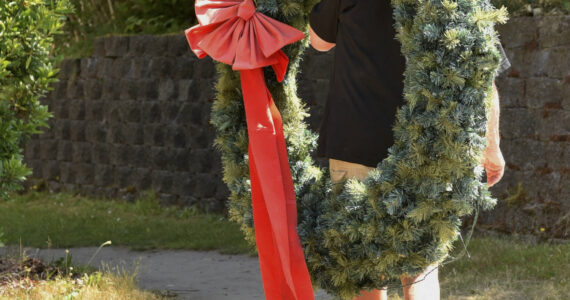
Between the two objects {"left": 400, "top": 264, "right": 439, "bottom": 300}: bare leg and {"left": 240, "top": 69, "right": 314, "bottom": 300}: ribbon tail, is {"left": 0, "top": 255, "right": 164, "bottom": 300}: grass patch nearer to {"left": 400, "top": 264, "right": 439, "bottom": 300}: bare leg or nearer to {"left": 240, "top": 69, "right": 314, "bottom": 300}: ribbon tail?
{"left": 240, "top": 69, "right": 314, "bottom": 300}: ribbon tail

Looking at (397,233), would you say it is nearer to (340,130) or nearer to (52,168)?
(340,130)

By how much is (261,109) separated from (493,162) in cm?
104

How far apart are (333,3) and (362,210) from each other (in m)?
0.87

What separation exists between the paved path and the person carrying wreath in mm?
2285

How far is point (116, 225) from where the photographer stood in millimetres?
8531

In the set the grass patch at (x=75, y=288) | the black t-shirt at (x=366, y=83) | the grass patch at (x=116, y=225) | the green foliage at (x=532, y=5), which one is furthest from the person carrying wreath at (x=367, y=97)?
the grass patch at (x=116, y=225)

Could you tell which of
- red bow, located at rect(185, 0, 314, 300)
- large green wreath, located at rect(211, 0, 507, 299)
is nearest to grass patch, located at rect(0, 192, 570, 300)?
large green wreath, located at rect(211, 0, 507, 299)

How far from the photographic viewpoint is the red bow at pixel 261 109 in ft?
11.3

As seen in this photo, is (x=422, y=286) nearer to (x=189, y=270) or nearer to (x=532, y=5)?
(x=189, y=270)

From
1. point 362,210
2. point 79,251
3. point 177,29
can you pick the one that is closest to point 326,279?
point 362,210

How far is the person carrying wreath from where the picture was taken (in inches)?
123

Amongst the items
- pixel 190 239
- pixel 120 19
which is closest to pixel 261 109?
pixel 190 239

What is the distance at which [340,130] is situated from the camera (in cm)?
319

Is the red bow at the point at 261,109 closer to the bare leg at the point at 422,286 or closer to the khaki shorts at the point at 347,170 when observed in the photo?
the khaki shorts at the point at 347,170
